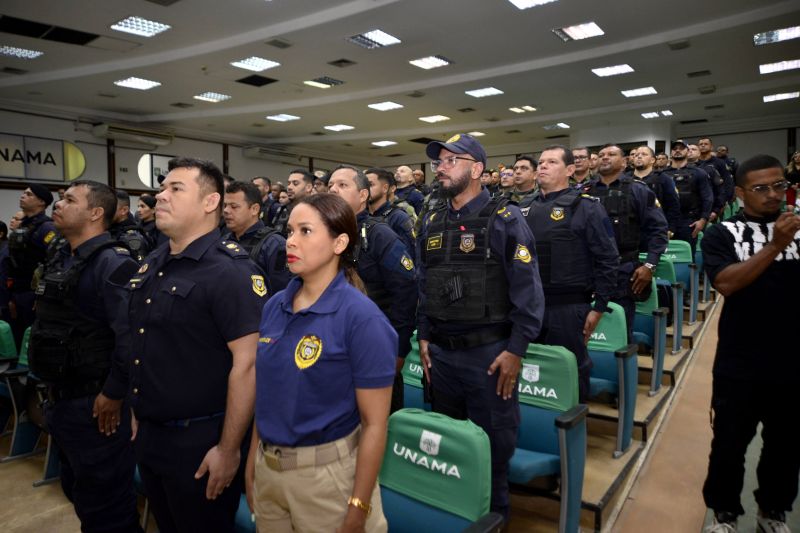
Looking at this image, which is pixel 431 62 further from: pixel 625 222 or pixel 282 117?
pixel 625 222

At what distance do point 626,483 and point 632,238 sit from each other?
1954 millimetres

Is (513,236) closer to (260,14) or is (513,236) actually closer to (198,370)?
(198,370)

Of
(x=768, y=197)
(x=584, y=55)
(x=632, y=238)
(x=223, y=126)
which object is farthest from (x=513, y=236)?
(x=223, y=126)

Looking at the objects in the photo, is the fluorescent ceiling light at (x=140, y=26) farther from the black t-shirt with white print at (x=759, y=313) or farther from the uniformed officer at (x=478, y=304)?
the black t-shirt with white print at (x=759, y=313)

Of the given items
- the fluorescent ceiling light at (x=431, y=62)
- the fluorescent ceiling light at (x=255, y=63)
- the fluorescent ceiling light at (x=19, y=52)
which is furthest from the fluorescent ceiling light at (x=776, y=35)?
the fluorescent ceiling light at (x=19, y=52)

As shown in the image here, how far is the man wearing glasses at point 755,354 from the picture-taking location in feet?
6.57

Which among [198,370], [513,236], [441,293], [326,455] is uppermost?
[513,236]

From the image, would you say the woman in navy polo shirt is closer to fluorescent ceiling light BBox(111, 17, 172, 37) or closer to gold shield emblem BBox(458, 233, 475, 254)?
gold shield emblem BBox(458, 233, 475, 254)

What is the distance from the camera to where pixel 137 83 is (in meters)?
9.96

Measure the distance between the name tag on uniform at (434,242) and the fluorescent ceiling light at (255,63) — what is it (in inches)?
306

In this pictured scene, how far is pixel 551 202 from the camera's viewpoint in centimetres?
312

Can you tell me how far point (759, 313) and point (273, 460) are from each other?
1.95 meters

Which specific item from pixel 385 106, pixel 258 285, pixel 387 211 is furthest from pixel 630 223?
pixel 385 106

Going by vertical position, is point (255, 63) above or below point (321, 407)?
above
